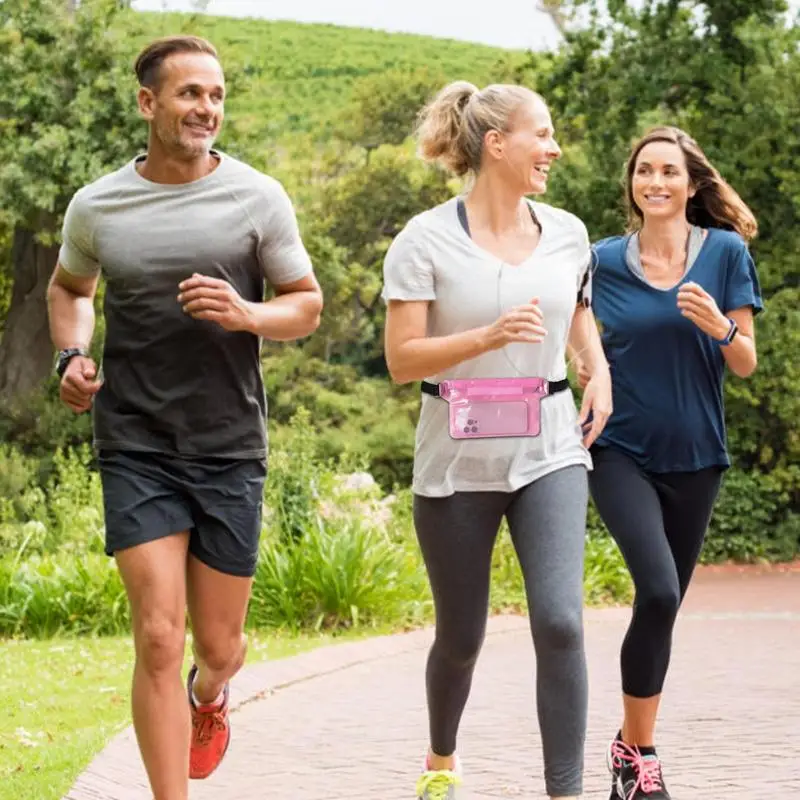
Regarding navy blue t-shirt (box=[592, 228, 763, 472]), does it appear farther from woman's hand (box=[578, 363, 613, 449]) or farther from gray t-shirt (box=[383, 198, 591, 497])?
gray t-shirt (box=[383, 198, 591, 497])

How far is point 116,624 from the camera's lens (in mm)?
11180

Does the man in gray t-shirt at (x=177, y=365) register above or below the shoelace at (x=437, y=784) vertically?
above

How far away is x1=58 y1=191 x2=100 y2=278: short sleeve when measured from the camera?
192 inches

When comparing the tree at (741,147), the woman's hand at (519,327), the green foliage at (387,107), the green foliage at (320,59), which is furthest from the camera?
the green foliage at (320,59)

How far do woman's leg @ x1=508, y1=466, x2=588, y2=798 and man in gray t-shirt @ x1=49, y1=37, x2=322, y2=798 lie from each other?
2.60ft

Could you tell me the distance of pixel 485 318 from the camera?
190 inches

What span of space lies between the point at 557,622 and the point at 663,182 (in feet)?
5.48

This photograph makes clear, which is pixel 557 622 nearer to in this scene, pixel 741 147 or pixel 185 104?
pixel 185 104

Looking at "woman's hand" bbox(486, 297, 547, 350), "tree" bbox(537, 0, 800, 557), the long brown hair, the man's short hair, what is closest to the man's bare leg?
"woman's hand" bbox(486, 297, 547, 350)

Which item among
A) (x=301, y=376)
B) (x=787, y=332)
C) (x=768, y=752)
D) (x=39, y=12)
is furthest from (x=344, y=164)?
(x=768, y=752)

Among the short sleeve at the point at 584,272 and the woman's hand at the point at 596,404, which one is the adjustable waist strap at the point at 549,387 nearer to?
the woman's hand at the point at 596,404

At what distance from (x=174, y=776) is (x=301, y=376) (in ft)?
83.5

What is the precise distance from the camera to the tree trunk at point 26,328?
1046 inches

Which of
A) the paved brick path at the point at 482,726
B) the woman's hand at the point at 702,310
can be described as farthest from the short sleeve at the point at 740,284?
the paved brick path at the point at 482,726
